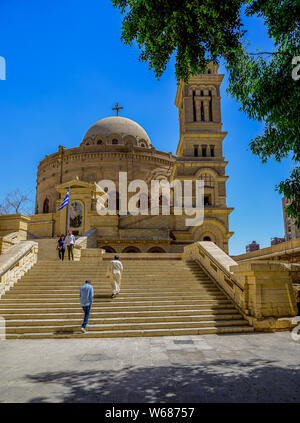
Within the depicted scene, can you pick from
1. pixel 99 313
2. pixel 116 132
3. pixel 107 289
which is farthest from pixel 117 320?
pixel 116 132

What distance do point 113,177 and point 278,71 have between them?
38.6 metres

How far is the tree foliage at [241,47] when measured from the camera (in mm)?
5039

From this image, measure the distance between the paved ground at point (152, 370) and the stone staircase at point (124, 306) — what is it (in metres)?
0.85

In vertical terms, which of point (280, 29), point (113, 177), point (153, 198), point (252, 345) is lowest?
point (252, 345)

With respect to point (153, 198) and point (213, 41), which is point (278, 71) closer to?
point (213, 41)

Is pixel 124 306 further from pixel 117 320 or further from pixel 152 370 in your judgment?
pixel 152 370

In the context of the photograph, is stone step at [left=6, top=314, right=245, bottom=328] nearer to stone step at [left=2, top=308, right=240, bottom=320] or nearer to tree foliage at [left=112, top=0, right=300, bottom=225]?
stone step at [left=2, top=308, right=240, bottom=320]

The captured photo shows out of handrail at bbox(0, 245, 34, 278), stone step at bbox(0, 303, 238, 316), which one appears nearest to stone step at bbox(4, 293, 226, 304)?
stone step at bbox(0, 303, 238, 316)

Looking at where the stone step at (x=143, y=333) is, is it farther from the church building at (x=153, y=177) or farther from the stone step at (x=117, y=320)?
the church building at (x=153, y=177)

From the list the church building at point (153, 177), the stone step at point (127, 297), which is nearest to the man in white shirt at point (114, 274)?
the stone step at point (127, 297)

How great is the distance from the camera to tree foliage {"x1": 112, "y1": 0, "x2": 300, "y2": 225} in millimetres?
5039
